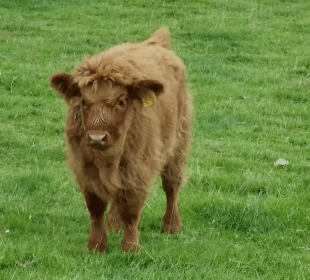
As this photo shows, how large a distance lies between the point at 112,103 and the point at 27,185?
255 centimetres

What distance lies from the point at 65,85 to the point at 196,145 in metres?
4.34

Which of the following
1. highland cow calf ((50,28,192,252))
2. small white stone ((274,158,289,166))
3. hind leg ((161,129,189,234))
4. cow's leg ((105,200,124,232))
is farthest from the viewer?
small white stone ((274,158,289,166))

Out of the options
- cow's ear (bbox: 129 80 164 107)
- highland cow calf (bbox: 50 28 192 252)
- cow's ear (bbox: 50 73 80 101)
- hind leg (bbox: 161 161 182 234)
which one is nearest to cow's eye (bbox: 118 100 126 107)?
highland cow calf (bbox: 50 28 192 252)

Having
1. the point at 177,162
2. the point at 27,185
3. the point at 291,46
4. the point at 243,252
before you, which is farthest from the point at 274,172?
the point at 291,46

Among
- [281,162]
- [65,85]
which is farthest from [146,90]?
[281,162]

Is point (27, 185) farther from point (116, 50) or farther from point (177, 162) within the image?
point (116, 50)

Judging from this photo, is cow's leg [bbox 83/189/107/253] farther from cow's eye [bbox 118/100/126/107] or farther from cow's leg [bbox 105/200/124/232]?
cow's eye [bbox 118/100/126/107]

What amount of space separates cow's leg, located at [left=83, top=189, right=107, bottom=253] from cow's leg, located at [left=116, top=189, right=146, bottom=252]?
0.17m

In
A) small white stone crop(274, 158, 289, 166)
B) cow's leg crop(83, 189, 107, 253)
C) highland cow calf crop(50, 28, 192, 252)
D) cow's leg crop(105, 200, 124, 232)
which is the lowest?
small white stone crop(274, 158, 289, 166)

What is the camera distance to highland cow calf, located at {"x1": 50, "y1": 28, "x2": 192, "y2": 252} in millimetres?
5105

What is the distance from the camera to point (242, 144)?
9430 millimetres

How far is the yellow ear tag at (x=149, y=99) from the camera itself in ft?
17.6

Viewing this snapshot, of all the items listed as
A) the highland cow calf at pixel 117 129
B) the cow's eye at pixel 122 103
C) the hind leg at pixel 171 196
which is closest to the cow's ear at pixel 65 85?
the highland cow calf at pixel 117 129

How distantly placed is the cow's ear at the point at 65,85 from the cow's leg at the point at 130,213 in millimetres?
1008
